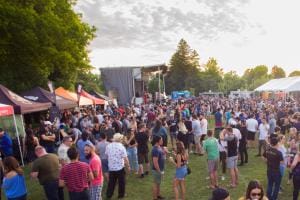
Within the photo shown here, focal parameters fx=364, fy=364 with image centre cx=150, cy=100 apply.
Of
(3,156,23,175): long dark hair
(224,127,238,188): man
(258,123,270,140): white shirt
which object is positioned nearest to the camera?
(3,156,23,175): long dark hair

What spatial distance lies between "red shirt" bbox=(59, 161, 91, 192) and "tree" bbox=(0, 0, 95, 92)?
13.7m

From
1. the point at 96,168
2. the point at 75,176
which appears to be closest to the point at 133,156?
the point at 96,168

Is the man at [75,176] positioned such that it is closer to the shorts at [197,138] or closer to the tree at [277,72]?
the shorts at [197,138]

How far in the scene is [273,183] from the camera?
7879mm

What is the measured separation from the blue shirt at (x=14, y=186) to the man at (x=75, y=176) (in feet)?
2.36

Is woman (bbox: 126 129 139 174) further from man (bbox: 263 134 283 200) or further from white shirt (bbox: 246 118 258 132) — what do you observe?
white shirt (bbox: 246 118 258 132)

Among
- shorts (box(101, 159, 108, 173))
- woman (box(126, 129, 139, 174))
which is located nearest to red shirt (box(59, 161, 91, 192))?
shorts (box(101, 159, 108, 173))

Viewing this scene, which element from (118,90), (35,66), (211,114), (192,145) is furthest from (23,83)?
(118,90)

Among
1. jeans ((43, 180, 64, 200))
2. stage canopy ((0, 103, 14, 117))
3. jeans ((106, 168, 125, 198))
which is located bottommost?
jeans ((106, 168, 125, 198))

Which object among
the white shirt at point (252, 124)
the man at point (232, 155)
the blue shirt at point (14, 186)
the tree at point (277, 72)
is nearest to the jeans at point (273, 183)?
the man at point (232, 155)

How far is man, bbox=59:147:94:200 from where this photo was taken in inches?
245

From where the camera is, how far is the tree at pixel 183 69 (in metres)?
88.4

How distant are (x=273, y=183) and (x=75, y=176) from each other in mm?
4305

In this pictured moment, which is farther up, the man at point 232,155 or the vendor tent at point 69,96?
the vendor tent at point 69,96
